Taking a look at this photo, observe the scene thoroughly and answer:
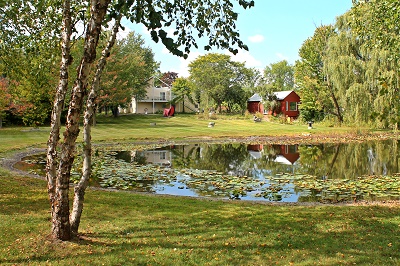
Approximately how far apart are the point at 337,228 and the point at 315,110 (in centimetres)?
4489

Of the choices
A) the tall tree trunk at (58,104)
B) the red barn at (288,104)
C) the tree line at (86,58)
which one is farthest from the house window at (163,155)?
the red barn at (288,104)

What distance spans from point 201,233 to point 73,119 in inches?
114

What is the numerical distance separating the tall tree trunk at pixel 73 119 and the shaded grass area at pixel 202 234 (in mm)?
359

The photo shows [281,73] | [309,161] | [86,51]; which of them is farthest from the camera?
[281,73]

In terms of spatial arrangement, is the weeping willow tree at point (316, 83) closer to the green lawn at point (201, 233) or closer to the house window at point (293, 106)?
the house window at point (293, 106)

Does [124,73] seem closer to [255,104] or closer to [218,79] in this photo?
[218,79]

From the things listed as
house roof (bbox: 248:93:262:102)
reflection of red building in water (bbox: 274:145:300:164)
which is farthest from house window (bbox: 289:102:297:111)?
reflection of red building in water (bbox: 274:145:300:164)

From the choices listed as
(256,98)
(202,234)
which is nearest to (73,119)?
(202,234)

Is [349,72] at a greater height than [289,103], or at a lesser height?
greater

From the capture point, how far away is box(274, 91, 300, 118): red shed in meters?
57.3

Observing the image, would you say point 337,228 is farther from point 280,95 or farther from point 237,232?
point 280,95

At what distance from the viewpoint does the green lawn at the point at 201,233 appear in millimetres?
5078

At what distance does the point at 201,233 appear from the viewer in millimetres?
6164

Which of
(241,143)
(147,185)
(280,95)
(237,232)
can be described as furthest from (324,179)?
(280,95)
